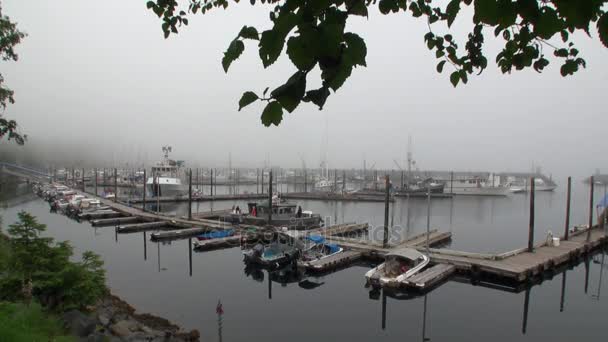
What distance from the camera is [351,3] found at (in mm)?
1565

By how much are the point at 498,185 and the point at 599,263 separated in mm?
76009

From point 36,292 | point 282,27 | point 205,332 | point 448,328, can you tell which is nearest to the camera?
point 282,27

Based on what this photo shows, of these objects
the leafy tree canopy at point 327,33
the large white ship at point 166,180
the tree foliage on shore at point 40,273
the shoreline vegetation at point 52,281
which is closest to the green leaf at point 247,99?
the leafy tree canopy at point 327,33

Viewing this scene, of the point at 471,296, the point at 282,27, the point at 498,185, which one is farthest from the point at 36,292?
the point at 498,185

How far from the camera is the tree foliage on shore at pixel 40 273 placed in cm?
789

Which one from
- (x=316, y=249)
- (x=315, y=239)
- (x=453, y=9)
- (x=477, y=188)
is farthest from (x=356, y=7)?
(x=477, y=188)

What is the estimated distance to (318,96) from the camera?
4.62 feet

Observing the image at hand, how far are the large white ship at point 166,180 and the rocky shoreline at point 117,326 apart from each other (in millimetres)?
48276

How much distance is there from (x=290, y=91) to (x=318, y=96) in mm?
132

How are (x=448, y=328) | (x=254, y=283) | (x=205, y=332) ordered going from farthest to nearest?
(x=254, y=283) → (x=448, y=328) → (x=205, y=332)

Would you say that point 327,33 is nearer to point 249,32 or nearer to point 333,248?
point 249,32

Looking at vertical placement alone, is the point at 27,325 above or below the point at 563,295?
above

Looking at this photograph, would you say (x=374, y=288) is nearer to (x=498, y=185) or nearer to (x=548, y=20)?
(x=548, y=20)

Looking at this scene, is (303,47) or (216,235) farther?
(216,235)
